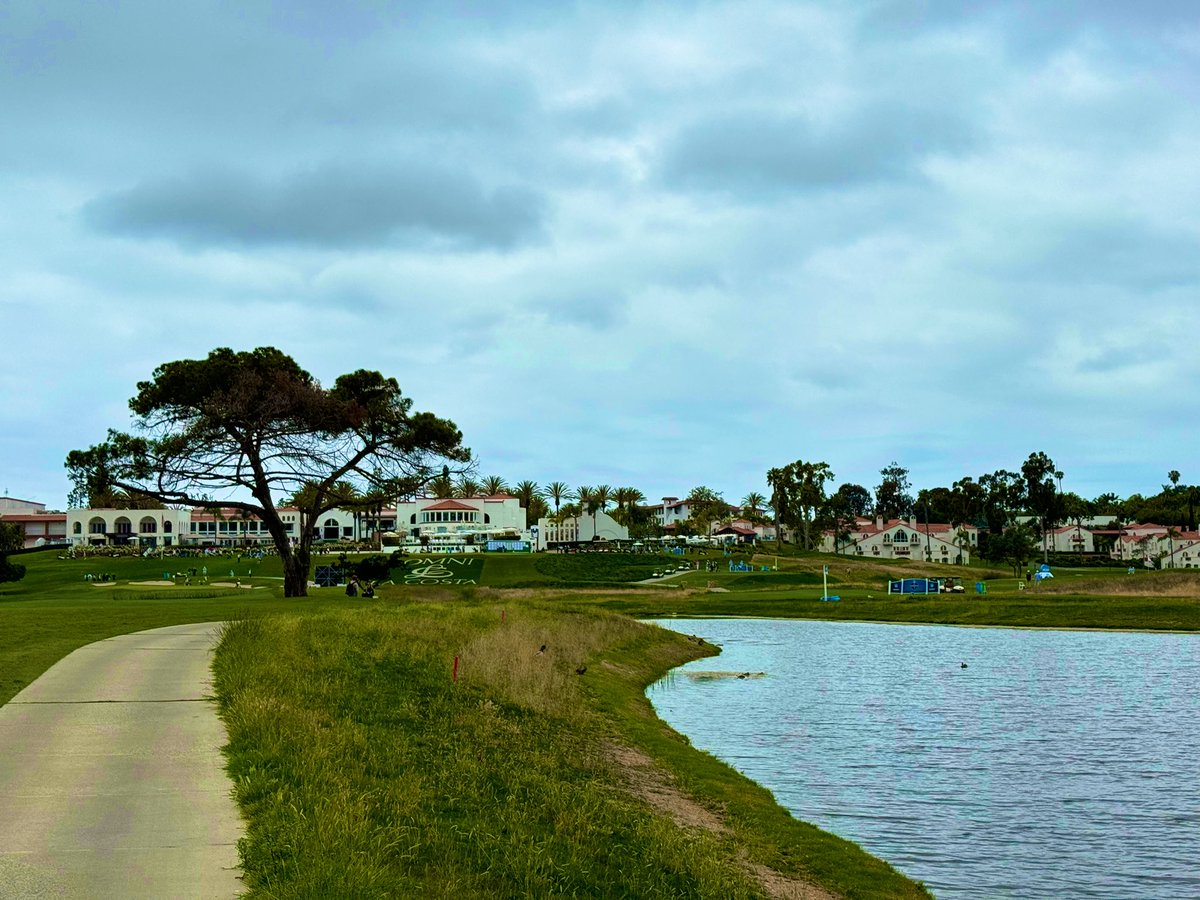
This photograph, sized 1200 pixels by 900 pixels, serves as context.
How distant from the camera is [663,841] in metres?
15.7

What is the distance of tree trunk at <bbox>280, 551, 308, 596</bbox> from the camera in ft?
197

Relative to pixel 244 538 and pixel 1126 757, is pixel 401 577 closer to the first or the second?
pixel 1126 757

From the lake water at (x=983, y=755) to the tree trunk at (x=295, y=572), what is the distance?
22.2 m

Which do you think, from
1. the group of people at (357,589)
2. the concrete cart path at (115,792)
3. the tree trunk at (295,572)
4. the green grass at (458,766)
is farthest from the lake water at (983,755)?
the tree trunk at (295,572)

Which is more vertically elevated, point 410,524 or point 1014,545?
point 410,524

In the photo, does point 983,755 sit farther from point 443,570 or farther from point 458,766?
point 443,570

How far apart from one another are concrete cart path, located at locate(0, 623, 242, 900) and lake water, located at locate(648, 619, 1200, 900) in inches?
405

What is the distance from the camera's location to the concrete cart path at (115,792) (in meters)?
10.7

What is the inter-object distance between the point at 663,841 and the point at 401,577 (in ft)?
284

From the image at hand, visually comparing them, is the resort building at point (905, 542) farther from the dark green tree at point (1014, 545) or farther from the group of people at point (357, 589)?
the group of people at point (357, 589)

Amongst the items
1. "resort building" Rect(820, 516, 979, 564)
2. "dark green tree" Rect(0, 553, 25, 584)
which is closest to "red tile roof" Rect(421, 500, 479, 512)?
"resort building" Rect(820, 516, 979, 564)

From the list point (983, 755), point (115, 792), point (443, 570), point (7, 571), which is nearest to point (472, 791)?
point (115, 792)

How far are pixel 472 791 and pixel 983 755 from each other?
1481 cm

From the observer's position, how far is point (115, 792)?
547 inches
